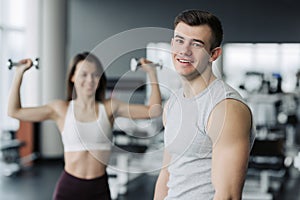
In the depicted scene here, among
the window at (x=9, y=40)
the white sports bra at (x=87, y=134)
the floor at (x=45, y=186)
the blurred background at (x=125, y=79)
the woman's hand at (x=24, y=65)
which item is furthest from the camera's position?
the window at (x=9, y=40)

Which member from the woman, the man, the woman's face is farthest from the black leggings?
the man

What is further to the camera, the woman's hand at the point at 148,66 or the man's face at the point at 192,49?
the woman's hand at the point at 148,66

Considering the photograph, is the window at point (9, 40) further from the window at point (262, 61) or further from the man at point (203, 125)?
the man at point (203, 125)

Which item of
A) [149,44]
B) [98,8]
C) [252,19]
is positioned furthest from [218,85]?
[98,8]

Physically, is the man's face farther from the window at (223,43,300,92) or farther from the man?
the window at (223,43,300,92)

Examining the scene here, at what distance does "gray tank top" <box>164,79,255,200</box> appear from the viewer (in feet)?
3.60

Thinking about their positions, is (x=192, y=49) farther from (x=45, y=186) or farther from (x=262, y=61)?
(x=262, y=61)

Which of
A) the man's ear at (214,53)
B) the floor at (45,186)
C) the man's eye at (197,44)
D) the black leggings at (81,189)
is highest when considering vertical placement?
the man's eye at (197,44)

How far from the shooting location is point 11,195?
411cm

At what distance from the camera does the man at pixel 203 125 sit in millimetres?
1039

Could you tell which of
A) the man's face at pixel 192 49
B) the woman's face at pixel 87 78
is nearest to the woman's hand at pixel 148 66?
the woman's face at pixel 87 78

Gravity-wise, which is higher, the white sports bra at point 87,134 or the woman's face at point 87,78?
the woman's face at point 87,78

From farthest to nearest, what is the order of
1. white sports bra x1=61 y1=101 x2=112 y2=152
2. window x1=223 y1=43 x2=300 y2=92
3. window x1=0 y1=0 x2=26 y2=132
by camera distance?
window x1=223 y1=43 x2=300 y2=92, window x1=0 y1=0 x2=26 y2=132, white sports bra x1=61 y1=101 x2=112 y2=152

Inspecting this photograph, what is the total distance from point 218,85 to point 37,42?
16.3ft
